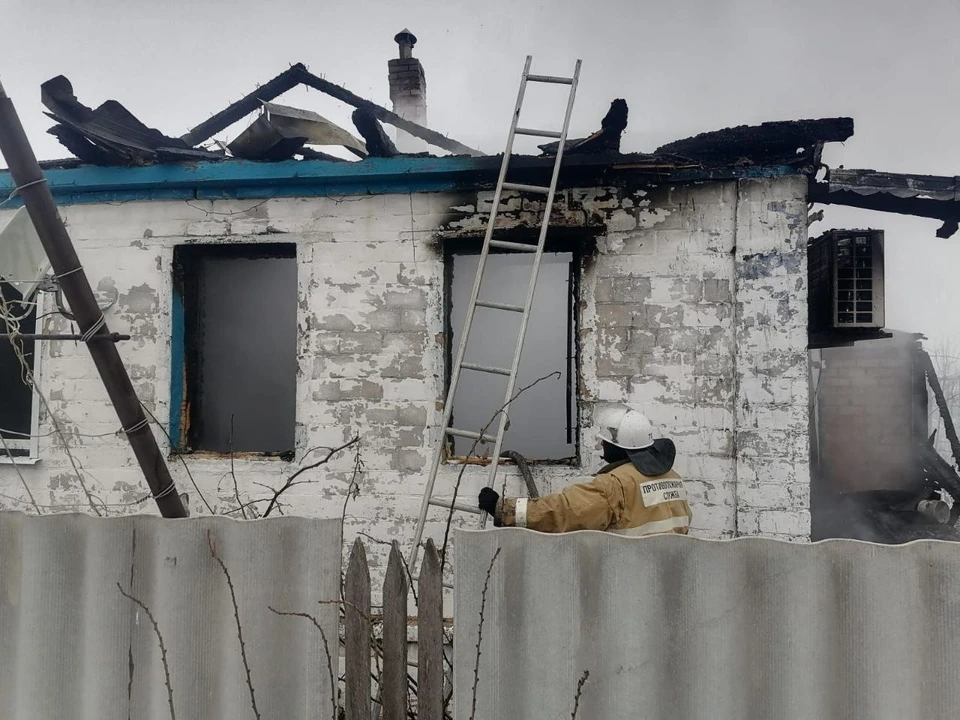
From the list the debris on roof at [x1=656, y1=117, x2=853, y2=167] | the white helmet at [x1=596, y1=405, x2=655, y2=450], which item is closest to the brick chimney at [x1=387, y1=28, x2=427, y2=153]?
the debris on roof at [x1=656, y1=117, x2=853, y2=167]

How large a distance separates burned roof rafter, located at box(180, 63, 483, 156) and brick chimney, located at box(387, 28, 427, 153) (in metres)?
0.52

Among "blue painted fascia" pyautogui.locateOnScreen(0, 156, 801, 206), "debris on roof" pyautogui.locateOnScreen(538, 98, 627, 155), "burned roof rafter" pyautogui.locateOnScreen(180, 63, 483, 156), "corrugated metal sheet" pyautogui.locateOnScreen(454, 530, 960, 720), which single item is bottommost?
"corrugated metal sheet" pyautogui.locateOnScreen(454, 530, 960, 720)

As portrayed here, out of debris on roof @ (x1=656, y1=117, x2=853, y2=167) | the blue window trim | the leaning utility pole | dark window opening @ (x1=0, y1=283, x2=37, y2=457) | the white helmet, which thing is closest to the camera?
the leaning utility pole

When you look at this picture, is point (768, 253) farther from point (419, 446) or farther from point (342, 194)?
point (342, 194)

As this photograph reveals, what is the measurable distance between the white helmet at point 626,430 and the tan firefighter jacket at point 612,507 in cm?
15

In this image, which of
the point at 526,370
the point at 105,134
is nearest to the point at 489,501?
the point at 526,370

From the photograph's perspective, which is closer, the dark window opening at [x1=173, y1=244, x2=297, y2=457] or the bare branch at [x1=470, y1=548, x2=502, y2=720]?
the bare branch at [x1=470, y1=548, x2=502, y2=720]

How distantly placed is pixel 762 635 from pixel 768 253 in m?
2.76

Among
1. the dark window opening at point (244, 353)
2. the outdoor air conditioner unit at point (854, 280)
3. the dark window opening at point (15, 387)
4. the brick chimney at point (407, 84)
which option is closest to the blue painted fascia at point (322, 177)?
the dark window opening at point (244, 353)

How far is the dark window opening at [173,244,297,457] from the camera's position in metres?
4.98

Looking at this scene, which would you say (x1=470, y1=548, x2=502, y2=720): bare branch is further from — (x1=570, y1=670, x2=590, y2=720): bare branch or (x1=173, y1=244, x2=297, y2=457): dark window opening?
(x1=173, y1=244, x2=297, y2=457): dark window opening

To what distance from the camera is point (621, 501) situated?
10.1 feet

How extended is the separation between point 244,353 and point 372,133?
10.9ft

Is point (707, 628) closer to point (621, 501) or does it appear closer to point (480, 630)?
point (480, 630)
